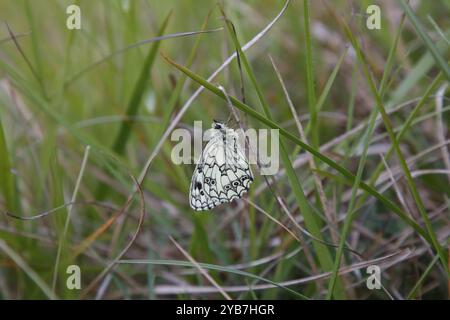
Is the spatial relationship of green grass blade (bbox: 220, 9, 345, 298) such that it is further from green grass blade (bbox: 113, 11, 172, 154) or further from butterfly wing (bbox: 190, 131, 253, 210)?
green grass blade (bbox: 113, 11, 172, 154)

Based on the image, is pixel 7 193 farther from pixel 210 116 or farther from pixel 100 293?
pixel 210 116

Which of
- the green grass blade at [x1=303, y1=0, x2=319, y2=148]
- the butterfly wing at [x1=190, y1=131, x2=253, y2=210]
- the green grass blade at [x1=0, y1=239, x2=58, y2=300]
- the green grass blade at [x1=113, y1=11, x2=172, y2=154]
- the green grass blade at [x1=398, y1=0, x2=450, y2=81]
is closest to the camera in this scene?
the green grass blade at [x1=398, y1=0, x2=450, y2=81]

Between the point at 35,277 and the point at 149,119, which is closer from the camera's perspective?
the point at 35,277

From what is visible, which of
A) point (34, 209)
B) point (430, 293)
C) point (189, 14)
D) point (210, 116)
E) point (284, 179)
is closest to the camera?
point (430, 293)

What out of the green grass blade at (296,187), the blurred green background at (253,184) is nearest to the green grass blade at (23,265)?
the blurred green background at (253,184)

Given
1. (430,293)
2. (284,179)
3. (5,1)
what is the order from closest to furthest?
(430,293), (284,179), (5,1)

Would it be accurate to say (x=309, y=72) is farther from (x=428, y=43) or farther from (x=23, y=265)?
(x=23, y=265)

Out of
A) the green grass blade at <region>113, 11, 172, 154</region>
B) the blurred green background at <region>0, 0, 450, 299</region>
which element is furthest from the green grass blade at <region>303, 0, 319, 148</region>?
the green grass blade at <region>113, 11, 172, 154</region>

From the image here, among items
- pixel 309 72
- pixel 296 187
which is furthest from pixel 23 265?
pixel 309 72

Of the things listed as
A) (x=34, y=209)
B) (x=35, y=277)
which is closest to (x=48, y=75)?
(x=34, y=209)
